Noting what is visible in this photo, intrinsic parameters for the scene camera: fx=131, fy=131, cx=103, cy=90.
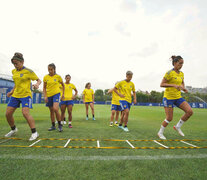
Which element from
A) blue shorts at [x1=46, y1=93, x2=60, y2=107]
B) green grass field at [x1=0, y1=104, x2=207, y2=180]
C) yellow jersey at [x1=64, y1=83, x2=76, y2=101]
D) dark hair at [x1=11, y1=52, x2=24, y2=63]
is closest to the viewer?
green grass field at [x1=0, y1=104, x2=207, y2=180]

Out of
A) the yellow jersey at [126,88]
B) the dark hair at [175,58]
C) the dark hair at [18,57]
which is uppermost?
the dark hair at [175,58]

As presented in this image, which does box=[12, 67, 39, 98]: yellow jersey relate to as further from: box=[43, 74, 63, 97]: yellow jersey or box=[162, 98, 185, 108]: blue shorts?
box=[162, 98, 185, 108]: blue shorts

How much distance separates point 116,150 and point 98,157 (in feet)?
1.75

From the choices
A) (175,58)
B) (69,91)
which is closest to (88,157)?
(175,58)

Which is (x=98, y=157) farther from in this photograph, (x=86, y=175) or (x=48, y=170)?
(x=48, y=170)

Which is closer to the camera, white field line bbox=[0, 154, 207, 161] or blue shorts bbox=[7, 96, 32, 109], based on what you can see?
white field line bbox=[0, 154, 207, 161]

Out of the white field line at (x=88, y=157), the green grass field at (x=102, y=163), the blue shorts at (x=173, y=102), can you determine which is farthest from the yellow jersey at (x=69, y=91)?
the blue shorts at (x=173, y=102)

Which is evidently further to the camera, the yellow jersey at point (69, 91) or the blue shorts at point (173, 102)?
the yellow jersey at point (69, 91)

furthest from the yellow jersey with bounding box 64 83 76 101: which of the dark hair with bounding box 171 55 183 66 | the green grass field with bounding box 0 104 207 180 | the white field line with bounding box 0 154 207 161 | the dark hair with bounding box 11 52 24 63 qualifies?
the dark hair with bounding box 171 55 183 66

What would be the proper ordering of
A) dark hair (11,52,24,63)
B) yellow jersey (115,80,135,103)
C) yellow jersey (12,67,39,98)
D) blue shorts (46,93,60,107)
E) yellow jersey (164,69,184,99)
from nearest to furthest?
dark hair (11,52,24,63)
yellow jersey (12,67,39,98)
yellow jersey (164,69,184,99)
blue shorts (46,93,60,107)
yellow jersey (115,80,135,103)

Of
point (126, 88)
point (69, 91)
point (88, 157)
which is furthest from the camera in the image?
point (69, 91)

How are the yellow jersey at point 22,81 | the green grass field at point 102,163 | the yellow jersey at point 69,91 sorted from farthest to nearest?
the yellow jersey at point 69,91
the yellow jersey at point 22,81
the green grass field at point 102,163

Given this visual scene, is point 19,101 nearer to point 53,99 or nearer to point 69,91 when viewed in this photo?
point 53,99

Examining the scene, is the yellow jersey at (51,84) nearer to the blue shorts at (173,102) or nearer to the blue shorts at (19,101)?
the blue shorts at (19,101)
